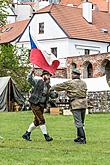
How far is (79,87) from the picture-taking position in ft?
47.0

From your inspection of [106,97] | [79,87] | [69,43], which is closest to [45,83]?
[79,87]

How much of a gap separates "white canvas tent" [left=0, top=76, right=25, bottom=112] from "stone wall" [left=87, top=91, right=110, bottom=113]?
618 cm

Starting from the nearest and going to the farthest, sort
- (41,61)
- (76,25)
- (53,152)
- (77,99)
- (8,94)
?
(53,152), (77,99), (41,61), (8,94), (76,25)

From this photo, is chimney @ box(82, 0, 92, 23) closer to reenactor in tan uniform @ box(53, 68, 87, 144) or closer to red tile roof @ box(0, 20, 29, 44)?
red tile roof @ box(0, 20, 29, 44)

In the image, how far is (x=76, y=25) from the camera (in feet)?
203

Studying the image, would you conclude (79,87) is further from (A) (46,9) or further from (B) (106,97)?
(A) (46,9)

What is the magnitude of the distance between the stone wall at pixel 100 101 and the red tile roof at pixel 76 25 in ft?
68.0

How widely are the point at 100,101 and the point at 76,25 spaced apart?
24.4m

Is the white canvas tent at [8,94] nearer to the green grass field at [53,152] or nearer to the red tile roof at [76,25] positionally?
the red tile roof at [76,25]

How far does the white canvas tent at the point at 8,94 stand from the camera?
4091 cm

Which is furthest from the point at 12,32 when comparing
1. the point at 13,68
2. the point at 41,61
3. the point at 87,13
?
the point at 41,61

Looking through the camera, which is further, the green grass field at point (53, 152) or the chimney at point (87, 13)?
the chimney at point (87, 13)

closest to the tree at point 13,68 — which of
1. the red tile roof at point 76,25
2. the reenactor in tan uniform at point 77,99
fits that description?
the red tile roof at point 76,25

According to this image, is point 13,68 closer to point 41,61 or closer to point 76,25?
point 76,25
